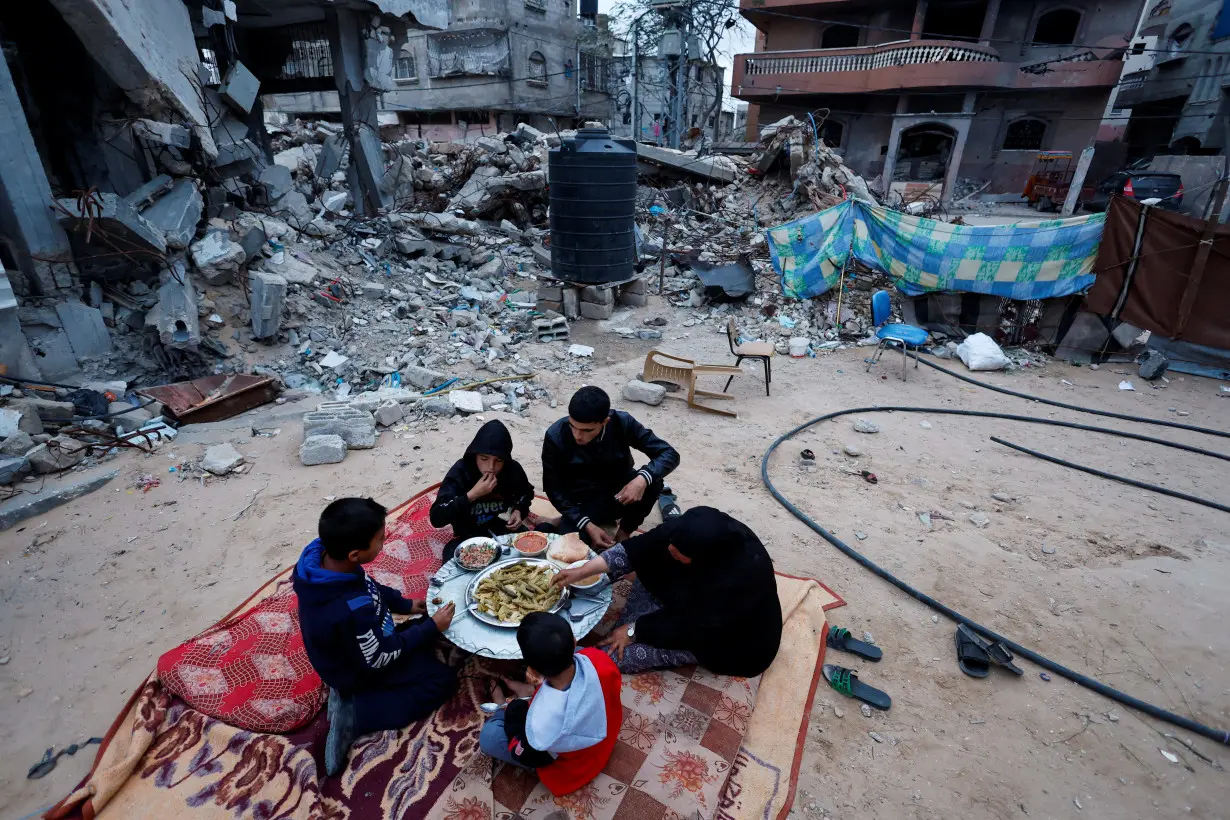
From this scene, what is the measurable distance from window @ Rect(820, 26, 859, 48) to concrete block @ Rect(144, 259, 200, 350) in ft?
78.5

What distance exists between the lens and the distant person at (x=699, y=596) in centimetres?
266

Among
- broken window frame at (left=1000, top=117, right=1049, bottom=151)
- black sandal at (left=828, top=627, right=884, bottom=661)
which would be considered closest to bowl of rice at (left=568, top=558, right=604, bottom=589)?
black sandal at (left=828, top=627, right=884, bottom=661)

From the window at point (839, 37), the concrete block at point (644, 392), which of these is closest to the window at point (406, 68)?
the window at point (839, 37)

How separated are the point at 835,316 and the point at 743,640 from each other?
727cm

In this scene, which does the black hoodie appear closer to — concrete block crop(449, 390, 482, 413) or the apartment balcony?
concrete block crop(449, 390, 482, 413)

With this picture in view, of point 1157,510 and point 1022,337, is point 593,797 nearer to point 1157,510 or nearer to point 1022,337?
point 1157,510

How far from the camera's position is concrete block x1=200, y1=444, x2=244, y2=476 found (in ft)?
15.7

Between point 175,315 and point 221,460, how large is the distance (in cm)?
274

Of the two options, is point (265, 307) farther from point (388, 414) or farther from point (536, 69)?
point (536, 69)

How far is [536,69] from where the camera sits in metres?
24.3

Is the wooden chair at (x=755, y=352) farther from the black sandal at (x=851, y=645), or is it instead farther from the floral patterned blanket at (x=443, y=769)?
the floral patterned blanket at (x=443, y=769)

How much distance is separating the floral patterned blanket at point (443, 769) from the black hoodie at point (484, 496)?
2.99 ft

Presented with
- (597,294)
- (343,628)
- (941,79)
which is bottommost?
(597,294)

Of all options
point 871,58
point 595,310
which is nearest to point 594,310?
point 595,310
